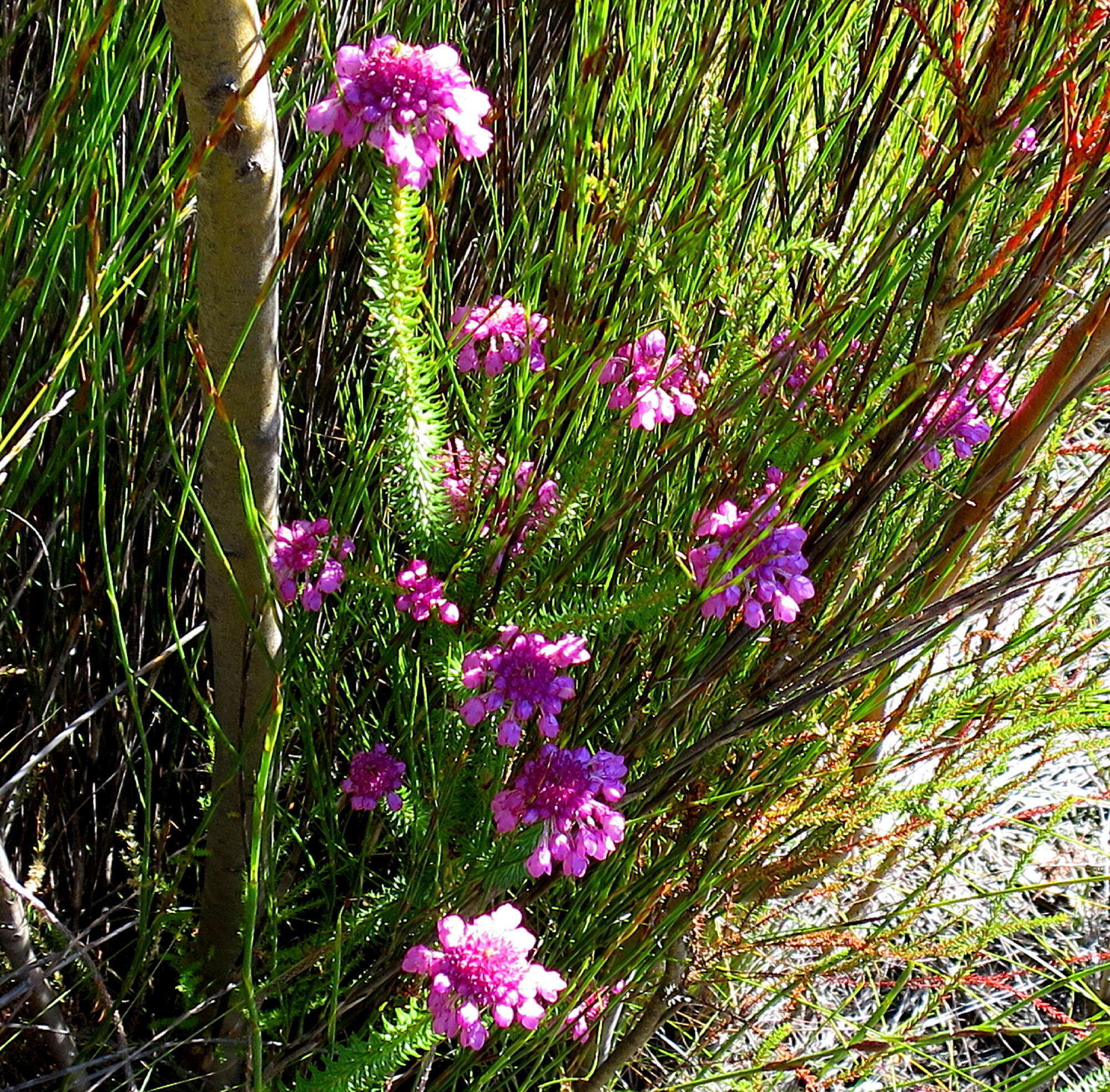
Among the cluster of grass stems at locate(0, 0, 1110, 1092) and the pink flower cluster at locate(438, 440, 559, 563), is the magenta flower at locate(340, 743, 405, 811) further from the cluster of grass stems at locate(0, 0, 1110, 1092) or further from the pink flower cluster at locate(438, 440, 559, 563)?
the pink flower cluster at locate(438, 440, 559, 563)

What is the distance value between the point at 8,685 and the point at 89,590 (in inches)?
12.4

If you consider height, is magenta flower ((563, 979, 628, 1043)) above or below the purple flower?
below

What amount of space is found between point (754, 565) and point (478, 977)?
338mm

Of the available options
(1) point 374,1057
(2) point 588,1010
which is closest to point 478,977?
(1) point 374,1057

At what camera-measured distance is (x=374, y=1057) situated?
772 millimetres

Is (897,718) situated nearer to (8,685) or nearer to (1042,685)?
(1042,685)

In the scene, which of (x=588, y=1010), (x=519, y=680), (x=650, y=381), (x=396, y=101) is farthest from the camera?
(x=588, y=1010)

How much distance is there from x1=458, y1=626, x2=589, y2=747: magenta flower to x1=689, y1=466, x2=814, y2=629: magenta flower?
99 mm

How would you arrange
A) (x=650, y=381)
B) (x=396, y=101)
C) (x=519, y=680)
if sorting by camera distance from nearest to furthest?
1. (x=396, y=101)
2. (x=519, y=680)
3. (x=650, y=381)

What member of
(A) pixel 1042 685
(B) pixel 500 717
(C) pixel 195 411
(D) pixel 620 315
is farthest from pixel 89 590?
(A) pixel 1042 685

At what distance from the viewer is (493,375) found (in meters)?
0.76

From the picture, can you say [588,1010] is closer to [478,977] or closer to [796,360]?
[478,977]

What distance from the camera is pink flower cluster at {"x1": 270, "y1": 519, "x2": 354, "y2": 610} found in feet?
2.49

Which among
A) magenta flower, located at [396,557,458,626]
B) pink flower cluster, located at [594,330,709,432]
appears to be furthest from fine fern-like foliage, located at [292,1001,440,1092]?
pink flower cluster, located at [594,330,709,432]
